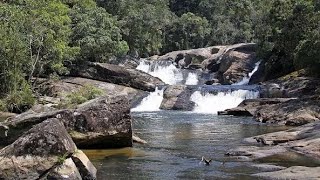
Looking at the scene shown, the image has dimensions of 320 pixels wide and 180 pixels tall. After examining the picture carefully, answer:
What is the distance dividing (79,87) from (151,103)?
24.6 ft

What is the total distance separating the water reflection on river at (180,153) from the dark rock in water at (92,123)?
60 centimetres

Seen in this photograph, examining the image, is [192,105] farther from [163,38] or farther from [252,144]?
[163,38]

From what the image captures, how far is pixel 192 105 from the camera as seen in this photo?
49.4 m

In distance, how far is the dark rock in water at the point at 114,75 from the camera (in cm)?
5425

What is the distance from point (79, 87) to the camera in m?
50.3

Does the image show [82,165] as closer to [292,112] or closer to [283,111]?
[292,112]

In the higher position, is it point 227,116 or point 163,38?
point 163,38

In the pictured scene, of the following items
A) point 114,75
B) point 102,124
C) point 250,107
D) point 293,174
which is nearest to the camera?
point 293,174

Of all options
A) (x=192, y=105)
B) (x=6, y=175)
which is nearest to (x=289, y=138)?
(x=6, y=175)

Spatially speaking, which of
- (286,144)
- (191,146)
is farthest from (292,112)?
(286,144)

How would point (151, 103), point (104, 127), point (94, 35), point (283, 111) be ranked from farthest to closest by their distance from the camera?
point (94, 35) < point (151, 103) < point (283, 111) < point (104, 127)

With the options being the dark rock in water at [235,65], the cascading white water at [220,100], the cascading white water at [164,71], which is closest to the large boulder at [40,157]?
the cascading white water at [220,100]

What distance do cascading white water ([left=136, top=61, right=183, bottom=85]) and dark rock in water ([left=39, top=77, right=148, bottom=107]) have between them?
1764cm

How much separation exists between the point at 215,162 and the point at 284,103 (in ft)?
66.0
